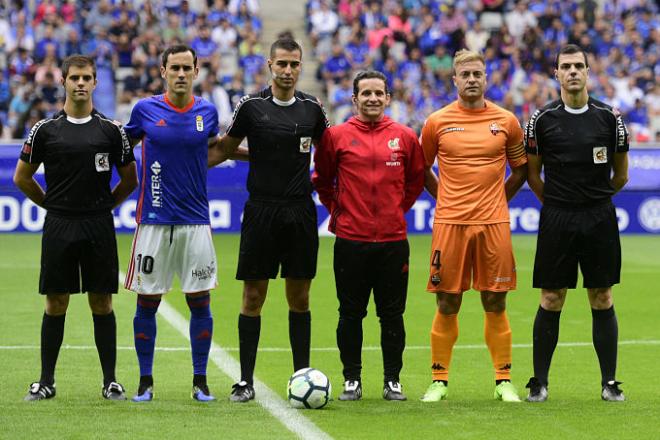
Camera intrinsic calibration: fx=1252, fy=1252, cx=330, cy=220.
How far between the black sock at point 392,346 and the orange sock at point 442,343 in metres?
0.23

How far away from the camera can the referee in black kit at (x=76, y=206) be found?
778 centimetres

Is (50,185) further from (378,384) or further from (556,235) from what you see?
(556,235)

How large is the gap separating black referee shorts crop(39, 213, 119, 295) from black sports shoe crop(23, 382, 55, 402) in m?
0.59

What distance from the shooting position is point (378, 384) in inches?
339

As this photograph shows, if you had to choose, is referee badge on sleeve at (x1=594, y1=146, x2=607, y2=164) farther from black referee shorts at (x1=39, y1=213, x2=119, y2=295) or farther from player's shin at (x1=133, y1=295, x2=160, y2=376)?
black referee shorts at (x1=39, y1=213, x2=119, y2=295)

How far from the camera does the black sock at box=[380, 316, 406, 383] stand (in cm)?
798

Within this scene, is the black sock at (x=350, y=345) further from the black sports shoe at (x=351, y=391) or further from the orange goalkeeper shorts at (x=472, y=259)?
the orange goalkeeper shorts at (x=472, y=259)

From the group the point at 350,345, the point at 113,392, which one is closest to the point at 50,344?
the point at 113,392

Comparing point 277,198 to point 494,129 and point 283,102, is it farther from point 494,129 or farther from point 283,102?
point 494,129

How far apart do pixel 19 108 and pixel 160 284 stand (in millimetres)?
15332

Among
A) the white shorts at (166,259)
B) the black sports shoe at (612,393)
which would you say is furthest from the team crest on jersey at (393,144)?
the black sports shoe at (612,393)

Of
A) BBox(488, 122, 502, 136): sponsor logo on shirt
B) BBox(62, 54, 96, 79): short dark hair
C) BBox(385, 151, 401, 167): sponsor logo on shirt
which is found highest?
BBox(62, 54, 96, 79): short dark hair

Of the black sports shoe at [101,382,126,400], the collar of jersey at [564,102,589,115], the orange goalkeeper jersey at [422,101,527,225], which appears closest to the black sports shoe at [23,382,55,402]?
the black sports shoe at [101,382,126,400]

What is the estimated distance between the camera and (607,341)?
317 inches
